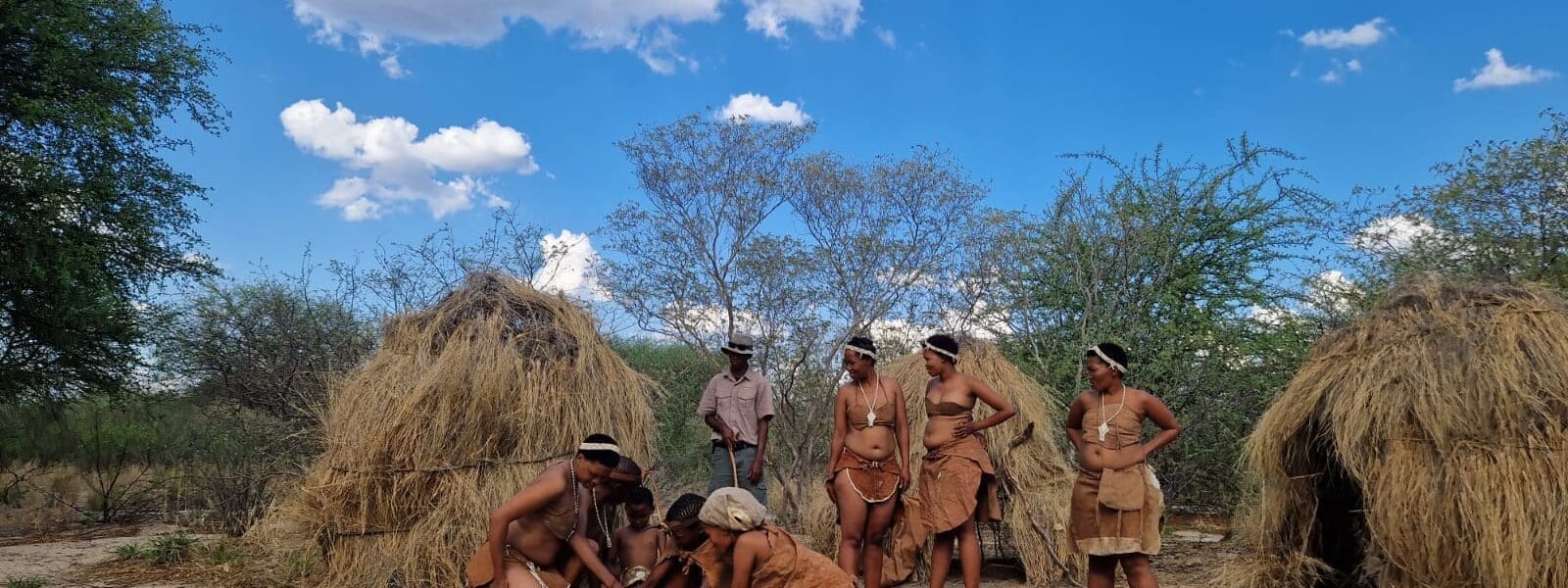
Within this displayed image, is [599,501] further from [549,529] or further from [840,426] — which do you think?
[840,426]

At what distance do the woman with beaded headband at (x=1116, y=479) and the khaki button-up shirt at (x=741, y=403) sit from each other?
6.72 ft

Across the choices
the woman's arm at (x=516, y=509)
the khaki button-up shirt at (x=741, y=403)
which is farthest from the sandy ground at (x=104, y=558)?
the woman's arm at (x=516, y=509)

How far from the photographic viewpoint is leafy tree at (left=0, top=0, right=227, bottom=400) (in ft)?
31.4

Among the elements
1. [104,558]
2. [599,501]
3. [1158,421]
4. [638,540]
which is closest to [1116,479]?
[1158,421]

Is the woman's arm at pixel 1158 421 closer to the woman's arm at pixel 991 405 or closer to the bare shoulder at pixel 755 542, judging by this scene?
the woman's arm at pixel 991 405

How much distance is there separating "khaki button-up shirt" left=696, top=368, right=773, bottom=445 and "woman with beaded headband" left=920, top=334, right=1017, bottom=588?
124 cm

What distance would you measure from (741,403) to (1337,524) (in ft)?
11.4

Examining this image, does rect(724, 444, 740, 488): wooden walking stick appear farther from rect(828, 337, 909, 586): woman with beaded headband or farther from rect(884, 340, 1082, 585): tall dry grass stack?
rect(884, 340, 1082, 585): tall dry grass stack

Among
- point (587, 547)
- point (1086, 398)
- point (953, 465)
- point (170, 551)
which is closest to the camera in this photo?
point (587, 547)

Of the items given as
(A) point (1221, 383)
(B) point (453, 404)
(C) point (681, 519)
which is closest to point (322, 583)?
(B) point (453, 404)

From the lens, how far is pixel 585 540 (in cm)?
437

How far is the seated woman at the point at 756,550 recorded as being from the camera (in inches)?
155

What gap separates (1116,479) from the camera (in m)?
4.76

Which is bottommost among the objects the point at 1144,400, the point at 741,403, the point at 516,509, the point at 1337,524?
the point at 1337,524
